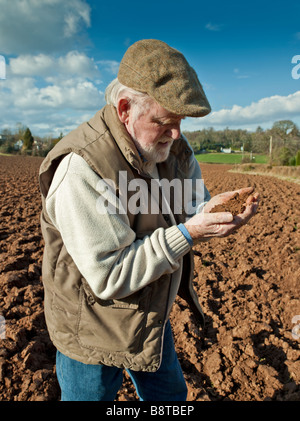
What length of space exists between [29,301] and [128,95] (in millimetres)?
3167

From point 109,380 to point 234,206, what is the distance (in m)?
1.13

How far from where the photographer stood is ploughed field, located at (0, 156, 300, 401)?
9.43ft

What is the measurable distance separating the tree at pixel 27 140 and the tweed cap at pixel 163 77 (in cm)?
5863

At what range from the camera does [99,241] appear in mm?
1386

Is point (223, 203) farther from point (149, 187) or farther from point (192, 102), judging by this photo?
point (192, 102)

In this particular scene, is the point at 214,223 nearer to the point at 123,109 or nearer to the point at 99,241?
the point at 99,241

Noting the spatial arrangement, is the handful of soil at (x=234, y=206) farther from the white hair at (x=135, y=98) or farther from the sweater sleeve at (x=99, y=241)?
the white hair at (x=135, y=98)

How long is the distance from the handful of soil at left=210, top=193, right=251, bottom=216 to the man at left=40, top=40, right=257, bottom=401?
44 millimetres

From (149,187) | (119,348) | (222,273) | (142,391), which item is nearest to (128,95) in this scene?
(149,187)

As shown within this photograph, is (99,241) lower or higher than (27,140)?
lower

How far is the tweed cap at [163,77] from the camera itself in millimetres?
1490

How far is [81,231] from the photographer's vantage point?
1374 mm

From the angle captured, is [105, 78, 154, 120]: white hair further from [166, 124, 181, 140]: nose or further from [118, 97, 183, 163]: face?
[166, 124, 181, 140]: nose

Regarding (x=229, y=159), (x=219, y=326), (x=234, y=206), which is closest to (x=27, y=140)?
(x=229, y=159)
